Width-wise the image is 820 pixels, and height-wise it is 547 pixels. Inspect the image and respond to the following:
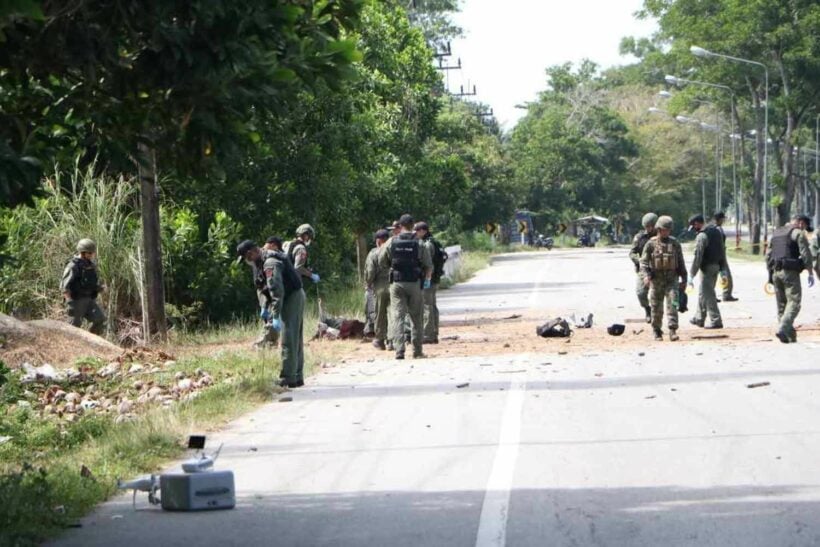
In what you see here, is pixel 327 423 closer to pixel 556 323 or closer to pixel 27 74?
pixel 27 74

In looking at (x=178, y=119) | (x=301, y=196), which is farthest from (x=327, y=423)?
(x=301, y=196)

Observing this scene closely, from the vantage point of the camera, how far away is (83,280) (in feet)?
71.9

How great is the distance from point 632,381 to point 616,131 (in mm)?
102931

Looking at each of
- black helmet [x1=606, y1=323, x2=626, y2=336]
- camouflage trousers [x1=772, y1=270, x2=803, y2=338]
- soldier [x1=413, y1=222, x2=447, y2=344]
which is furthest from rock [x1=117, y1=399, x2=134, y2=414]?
camouflage trousers [x1=772, y1=270, x2=803, y2=338]

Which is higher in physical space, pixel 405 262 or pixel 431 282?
pixel 405 262

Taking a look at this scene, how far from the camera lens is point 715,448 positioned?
1166 cm

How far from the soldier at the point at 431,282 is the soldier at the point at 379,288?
62 cm

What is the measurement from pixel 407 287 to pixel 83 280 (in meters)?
4.77

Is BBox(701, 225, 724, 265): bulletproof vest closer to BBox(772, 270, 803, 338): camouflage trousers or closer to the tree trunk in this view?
BBox(772, 270, 803, 338): camouflage trousers

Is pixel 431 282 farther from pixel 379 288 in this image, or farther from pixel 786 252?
pixel 786 252

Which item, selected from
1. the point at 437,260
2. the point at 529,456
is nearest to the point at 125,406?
the point at 529,456

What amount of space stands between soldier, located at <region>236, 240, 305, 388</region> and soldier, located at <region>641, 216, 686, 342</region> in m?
6.49

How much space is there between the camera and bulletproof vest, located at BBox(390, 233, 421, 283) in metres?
20.8

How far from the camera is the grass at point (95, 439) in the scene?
30.7 ft
